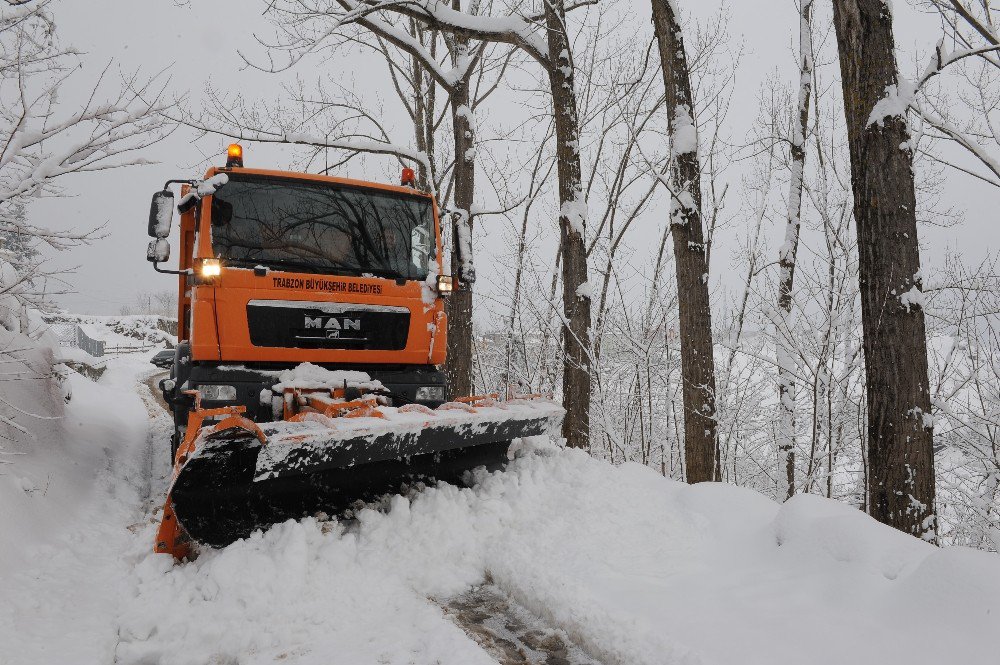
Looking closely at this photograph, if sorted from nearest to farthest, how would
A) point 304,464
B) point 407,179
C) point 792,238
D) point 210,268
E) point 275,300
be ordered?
1. point 304,464
2. point 210,268
3. point 275,300
4. point 407,179
5. point 792,238

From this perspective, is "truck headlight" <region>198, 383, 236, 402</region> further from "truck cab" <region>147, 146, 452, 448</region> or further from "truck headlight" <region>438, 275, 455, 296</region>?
"truck headlight" <region>438, 275, 455, 296</region>

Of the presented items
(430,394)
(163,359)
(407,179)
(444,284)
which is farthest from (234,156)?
(163,359)

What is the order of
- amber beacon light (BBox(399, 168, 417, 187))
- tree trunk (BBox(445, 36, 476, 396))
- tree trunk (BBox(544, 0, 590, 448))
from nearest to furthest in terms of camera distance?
amber beacon light (BBox(399, 168, 417, 187)) → tree trunk (BBox(544, 0, 590, 448)) → tree trunk (BBox(445, 36, 476, 396))

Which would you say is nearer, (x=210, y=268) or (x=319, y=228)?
(x=210, y=268)

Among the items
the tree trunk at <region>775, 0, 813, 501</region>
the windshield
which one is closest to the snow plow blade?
the windshield

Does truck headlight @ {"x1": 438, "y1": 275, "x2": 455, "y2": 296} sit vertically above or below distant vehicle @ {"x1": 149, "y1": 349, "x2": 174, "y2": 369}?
above

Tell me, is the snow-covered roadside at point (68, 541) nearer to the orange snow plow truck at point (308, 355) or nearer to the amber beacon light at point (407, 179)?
the orange snow plow truck at point (308, 355)

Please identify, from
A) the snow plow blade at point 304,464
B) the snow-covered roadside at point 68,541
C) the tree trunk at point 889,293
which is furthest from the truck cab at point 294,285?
the tree trunk at point 889,293

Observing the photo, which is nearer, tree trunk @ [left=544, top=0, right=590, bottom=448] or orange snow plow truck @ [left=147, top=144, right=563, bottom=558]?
orange snow plow truck @ [left=147, top=144, right=563, bottom=558]

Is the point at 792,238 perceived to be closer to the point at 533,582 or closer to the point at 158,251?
the point at 533,582

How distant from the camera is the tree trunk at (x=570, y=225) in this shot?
7988mm

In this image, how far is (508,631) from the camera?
113 inches

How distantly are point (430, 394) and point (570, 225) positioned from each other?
12.2ft

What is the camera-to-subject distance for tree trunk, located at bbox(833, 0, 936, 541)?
4035 mm
